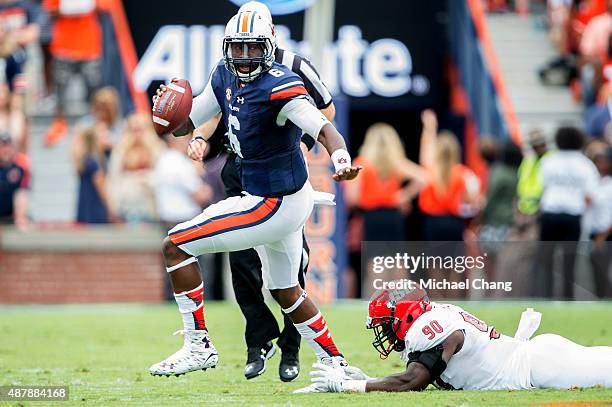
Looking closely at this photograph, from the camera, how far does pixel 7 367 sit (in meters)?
9.09

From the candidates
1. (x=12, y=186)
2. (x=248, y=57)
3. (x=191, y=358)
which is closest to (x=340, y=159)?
(x=248, y=57)

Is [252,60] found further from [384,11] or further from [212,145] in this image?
[384,11]

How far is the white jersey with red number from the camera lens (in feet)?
22.9

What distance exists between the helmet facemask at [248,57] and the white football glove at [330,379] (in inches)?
63.7

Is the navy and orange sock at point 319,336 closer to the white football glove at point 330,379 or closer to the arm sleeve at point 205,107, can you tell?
the white football glove at point 330,379

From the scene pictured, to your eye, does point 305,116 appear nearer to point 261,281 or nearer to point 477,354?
point 477,354

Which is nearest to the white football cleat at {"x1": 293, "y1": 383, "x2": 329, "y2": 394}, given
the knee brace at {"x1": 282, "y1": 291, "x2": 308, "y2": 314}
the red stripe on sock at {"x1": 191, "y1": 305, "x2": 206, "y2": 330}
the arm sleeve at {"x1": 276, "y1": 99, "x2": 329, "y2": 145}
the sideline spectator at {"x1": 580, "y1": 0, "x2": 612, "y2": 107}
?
the knee brace at {"x1": 282, "y1": 291, "x2": 308, "y2": 314}

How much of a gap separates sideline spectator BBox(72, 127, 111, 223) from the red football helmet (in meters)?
9.10

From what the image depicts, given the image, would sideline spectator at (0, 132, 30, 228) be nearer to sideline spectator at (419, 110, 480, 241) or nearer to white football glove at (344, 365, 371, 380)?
sideline spectator at (419, 110, 480, 241)

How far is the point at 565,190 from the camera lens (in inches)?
541

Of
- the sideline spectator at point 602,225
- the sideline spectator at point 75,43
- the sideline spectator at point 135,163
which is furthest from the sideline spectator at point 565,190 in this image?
the sideline spectator at point 75,43

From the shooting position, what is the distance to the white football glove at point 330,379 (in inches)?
280

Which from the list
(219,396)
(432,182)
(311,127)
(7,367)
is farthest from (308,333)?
(432,182)

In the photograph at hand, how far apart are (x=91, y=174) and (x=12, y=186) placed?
0.90 m
